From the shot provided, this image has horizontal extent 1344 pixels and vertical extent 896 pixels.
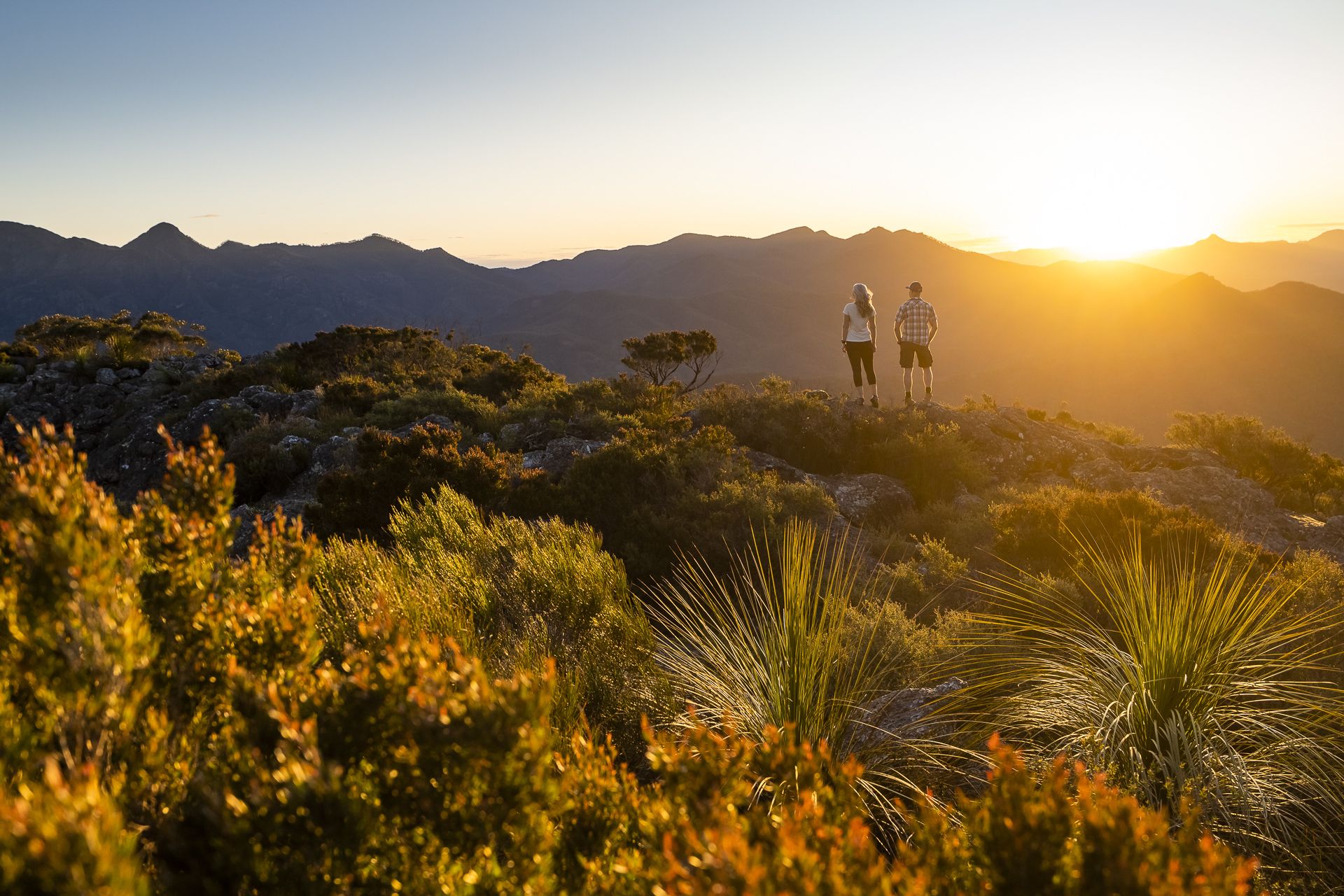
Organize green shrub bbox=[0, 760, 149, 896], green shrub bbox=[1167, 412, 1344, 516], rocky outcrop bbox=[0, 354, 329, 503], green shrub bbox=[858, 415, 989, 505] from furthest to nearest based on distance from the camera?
rocky outcrop bbox=[0, 354, 329, 503], green shrub bbox=[1167, 412, 1344, 516], green shrub bbox=[858, 415, 989, 505], green shrub bbox=[0, 760, 149, 896]

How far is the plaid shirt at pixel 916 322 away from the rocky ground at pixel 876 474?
122cm

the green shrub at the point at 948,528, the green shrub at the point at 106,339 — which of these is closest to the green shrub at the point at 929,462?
the green shrub at the point at 948,528

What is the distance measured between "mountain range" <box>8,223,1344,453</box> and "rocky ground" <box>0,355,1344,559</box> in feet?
20.1

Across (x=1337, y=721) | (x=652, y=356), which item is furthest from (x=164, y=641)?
(x=652, y=356)

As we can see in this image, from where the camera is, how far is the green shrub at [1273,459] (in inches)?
406

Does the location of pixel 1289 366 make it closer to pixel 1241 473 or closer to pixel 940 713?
pixel 1241 473

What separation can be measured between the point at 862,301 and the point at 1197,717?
325 inches

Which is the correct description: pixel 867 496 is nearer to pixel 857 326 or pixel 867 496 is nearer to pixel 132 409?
pixel 857 326

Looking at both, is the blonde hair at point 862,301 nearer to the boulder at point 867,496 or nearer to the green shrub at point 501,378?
the boulder at point 867,496

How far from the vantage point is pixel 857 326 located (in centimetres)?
1102

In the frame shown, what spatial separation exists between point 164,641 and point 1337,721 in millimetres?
4809

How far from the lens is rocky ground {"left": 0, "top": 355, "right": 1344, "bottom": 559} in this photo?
8.94 m

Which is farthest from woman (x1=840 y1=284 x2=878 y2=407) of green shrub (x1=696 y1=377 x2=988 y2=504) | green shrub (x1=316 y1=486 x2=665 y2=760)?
green shrub (x1=316 y1=486 x2=665 y2=760)

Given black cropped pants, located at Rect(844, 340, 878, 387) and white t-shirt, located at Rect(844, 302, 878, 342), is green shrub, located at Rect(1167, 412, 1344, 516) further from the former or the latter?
white t-shirt, located at Rect(844, 302, 878, 342)
